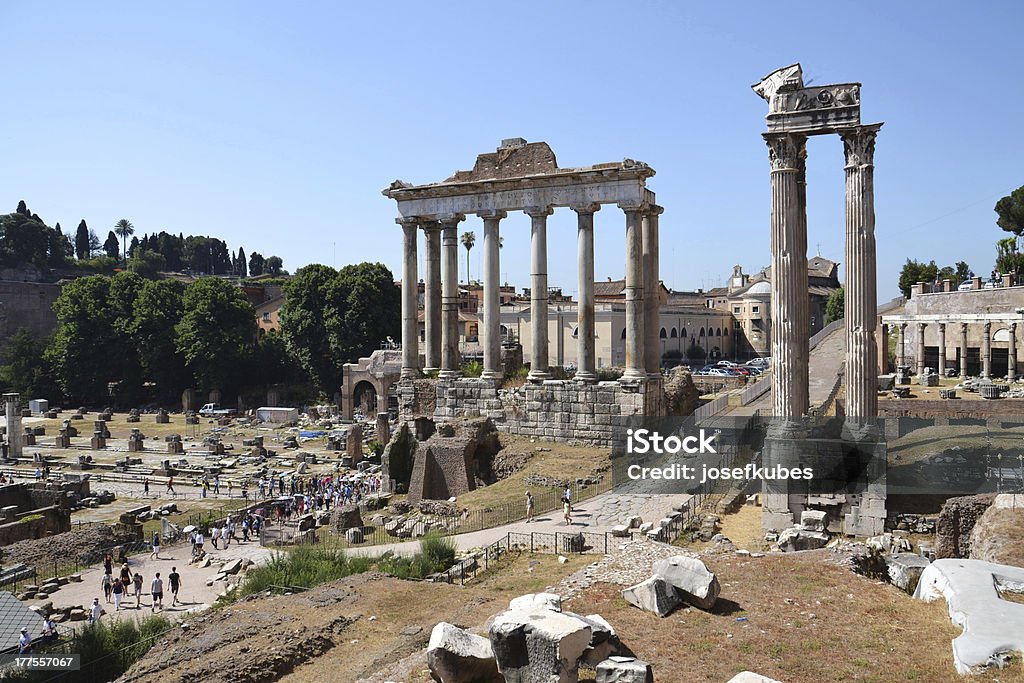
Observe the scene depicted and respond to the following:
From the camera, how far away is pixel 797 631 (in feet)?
36.0

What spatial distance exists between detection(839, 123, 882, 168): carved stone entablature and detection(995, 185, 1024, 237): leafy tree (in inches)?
2064

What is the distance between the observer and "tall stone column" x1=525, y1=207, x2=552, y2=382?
29219 mm

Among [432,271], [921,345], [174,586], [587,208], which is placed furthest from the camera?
[921,345]

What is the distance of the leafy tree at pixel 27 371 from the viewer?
69.2 m

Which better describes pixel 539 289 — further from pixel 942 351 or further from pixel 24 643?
pixel 942 351

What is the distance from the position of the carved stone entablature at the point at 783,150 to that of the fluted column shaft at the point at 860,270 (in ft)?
3.32

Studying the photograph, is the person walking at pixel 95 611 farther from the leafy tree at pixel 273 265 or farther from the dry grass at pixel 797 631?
the leafy tree at pixel 273 265

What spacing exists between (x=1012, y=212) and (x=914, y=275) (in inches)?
516

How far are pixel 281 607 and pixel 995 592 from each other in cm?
1186

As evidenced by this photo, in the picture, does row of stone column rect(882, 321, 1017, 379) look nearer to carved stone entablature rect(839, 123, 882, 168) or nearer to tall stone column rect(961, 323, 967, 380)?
tall stone column rect(961, 323, 967, 380)

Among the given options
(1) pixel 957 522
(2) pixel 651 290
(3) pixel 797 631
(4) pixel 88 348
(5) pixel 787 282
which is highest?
(2) pixel 651 290

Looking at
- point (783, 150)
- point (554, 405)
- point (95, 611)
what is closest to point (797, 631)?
point (783, 150)

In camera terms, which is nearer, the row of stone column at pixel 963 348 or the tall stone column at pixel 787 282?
the tall stone column at pixel 787 282

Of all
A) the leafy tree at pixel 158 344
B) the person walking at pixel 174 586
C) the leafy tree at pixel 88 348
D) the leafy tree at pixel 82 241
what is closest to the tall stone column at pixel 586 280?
the person walking at pixel 174 586
